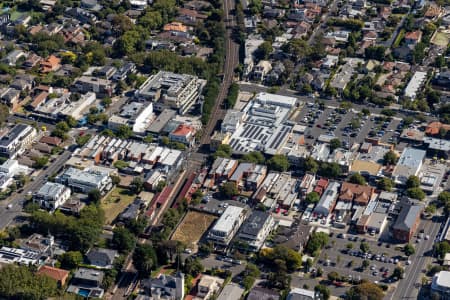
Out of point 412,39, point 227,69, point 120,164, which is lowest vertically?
point 227,69

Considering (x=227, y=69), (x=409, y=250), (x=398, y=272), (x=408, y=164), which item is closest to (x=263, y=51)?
(x=227, y=69)

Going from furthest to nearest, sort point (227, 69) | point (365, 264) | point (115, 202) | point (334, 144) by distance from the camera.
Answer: point (227, 69) → point (334, 144) → point (115, 202) → point (365, 264)

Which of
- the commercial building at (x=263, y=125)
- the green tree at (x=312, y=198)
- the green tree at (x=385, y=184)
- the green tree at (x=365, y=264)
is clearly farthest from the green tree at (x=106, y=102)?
the green tree at (x=365, y=264)

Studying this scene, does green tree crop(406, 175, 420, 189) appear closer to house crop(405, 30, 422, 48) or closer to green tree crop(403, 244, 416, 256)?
green tree crop(403, 244, 416, 256)

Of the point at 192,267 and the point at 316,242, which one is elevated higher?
the point at 316,242

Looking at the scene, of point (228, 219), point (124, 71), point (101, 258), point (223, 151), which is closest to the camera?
point (101, 258)

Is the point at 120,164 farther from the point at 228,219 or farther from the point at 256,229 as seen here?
the point at 256,229

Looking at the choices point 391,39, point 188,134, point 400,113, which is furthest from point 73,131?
point 391,39

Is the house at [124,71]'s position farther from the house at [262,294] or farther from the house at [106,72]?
the house at [262,294]
